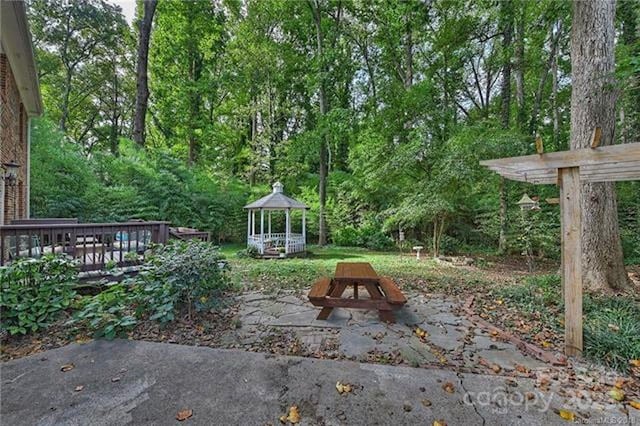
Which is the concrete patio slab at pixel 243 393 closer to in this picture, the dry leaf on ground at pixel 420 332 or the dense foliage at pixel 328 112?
the dry leaf on ground at pixel 420 332

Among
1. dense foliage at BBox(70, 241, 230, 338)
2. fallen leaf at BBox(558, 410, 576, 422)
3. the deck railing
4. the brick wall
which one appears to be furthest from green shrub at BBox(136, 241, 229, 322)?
the brick wall

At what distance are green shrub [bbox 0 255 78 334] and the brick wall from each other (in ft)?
12.6

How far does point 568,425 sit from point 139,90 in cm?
1378

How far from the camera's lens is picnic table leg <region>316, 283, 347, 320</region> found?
378 cm

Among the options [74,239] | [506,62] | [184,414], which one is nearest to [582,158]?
[184,414]

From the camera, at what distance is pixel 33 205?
885 cm

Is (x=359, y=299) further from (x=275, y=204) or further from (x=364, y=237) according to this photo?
(x=364, y=237)

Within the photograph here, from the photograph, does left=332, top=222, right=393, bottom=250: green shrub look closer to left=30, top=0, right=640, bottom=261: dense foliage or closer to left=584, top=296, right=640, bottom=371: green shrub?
left=30, top=0, right=640, bottom=261: dense foliage

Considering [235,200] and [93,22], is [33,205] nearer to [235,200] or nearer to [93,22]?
[235,200]

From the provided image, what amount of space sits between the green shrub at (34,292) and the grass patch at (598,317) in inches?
222

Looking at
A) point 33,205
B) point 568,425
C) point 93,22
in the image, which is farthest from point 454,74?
point 93,22

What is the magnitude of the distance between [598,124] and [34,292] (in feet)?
26.8

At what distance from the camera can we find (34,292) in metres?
3.34

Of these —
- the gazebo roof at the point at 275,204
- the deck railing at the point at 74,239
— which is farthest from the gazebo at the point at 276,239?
the deck railing at the point at 74,239
